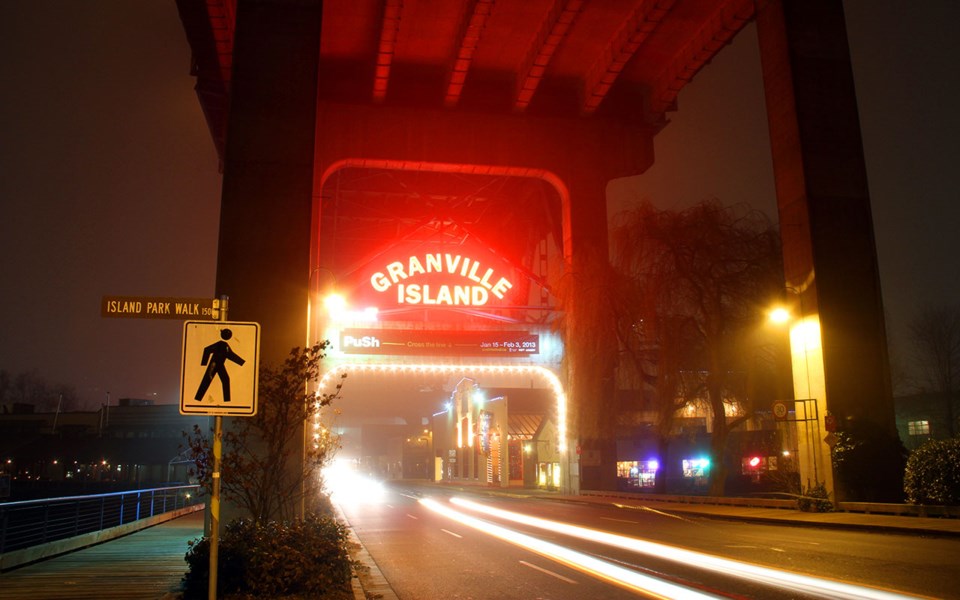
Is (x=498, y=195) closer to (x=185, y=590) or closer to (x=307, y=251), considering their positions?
(x=307, y=251)

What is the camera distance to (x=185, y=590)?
9.72 metres

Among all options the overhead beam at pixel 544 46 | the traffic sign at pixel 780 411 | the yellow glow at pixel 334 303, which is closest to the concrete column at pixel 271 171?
the overhead beam at pixel 544 46

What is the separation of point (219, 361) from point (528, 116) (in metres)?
34.0

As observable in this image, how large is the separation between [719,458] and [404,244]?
21.0 meters

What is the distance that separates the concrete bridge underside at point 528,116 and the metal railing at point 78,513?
574cm

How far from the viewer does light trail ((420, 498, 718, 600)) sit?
1004cm

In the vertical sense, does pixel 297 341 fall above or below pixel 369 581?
above

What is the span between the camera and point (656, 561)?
43.5 ft

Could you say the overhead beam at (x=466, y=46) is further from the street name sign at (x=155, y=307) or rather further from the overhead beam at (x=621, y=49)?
the street name sign at (x=155, y=307)

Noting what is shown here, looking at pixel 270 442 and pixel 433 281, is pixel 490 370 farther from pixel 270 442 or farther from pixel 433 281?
pixel 270 442

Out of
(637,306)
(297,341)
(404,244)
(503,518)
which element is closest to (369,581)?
(297,341)

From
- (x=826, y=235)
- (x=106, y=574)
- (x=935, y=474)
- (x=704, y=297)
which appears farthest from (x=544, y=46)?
(x=106, y=574)

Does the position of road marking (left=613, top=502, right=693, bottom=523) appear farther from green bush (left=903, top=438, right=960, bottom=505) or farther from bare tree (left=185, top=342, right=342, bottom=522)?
bare tree (left=185, top=342, right=342, bottom=522)

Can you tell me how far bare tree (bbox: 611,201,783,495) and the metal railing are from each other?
18.5 metres
